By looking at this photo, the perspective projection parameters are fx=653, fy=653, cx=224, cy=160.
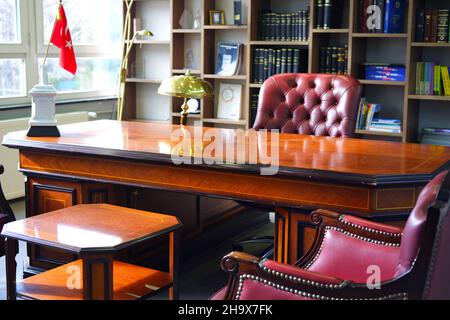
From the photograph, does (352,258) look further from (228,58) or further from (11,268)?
(228,58)

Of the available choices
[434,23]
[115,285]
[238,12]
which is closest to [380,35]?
[434,23]

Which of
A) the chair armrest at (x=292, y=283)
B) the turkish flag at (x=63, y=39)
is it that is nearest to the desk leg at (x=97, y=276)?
the chair armrest at (x=292, y=283)

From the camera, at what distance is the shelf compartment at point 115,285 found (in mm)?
2428

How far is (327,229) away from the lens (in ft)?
7.77

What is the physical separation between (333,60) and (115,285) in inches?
120

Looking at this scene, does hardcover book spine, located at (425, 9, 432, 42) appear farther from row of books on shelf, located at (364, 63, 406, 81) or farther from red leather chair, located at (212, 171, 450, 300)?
red leather chair, located at (212, 171, 450, 300)

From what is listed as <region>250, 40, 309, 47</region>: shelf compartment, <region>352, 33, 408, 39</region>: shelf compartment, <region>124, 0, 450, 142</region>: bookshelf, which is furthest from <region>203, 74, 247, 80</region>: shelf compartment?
<region>352, 33, 408, 39</region>: shelf compartment

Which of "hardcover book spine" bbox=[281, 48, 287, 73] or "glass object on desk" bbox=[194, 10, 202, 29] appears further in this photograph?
"glass object on desk" bbox=[194, 10, 202, 29]

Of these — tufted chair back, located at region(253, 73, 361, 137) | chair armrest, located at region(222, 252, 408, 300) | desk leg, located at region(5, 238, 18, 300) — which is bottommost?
desk leg, located at region(5, 238, 18, 300)

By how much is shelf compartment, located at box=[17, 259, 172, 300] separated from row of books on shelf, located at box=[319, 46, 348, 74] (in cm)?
281

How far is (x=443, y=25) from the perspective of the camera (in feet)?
15.2

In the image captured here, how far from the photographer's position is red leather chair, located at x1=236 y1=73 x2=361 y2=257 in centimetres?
365
